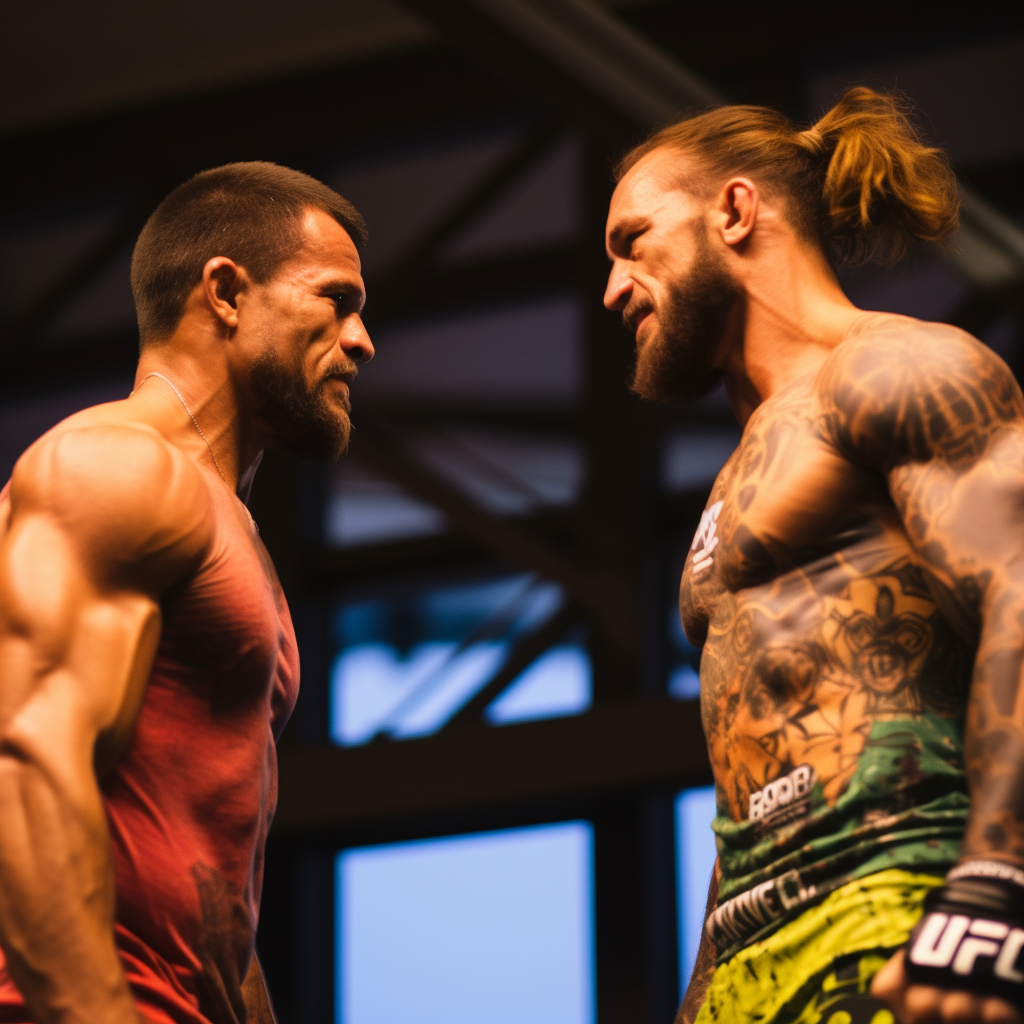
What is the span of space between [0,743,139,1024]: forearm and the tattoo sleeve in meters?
0.91

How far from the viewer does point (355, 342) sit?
210 cm

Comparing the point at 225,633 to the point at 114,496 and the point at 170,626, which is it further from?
the point at 114,496

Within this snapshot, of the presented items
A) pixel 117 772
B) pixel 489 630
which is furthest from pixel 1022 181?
pixel 117 772

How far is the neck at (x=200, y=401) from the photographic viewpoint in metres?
1.94

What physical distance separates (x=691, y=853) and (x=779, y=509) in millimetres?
3936

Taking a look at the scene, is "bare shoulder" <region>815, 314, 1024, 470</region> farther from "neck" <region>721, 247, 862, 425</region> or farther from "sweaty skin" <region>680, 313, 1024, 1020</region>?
"neck" <region>721, 247, 862, 425</region>

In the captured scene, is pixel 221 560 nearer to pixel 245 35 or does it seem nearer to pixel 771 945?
pixel 771 945

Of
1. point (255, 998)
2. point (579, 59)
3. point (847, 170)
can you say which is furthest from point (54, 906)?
point (579, 59)

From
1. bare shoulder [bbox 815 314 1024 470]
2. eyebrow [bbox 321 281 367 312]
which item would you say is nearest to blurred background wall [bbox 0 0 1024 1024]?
eyebrow [bbox 321 281 367 312]

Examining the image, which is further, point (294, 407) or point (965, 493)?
point (294, 407)

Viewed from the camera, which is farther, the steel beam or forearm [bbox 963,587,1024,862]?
the steel beam

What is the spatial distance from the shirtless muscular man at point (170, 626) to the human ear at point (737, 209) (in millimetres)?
553

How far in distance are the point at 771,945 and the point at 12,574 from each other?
0.96 meters

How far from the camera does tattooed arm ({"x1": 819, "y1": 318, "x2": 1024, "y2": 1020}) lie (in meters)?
1.44
